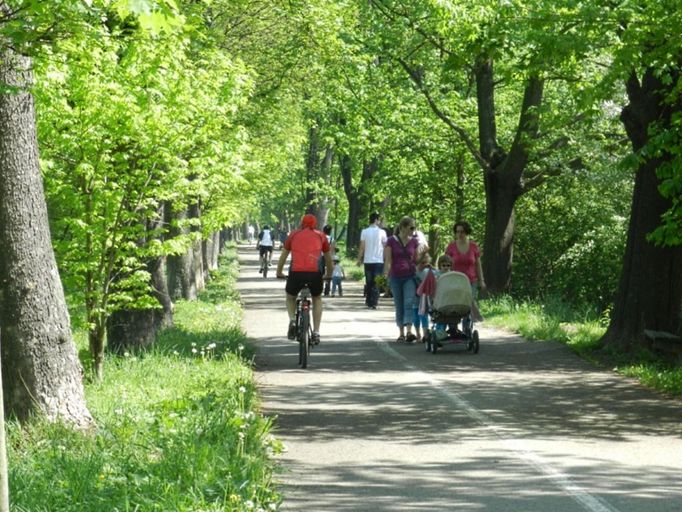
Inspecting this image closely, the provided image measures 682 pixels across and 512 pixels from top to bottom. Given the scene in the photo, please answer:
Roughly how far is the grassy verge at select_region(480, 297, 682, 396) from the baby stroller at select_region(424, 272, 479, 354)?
1625mm

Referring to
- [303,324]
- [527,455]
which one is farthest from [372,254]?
[527,455]

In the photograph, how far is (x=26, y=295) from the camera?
10.9 m

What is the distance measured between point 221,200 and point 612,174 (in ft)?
49.4

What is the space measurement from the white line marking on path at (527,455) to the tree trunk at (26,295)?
11.7 feet

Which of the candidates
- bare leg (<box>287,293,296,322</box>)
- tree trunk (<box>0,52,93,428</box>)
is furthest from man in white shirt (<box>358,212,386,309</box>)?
tree trunk (<box>0,52,93,428</box>)

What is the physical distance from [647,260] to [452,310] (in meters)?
2.78

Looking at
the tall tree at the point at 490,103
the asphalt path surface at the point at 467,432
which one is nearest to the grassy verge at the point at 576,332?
the asphalt path surface at the point at 467,432

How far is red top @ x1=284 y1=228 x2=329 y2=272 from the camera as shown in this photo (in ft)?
55.7

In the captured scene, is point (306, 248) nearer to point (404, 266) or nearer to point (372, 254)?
point (404, 266)

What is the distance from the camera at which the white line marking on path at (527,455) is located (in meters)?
8.36

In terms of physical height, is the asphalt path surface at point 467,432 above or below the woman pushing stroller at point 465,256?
below

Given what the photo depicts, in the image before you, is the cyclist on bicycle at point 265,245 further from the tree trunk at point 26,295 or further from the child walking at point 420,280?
the tree trunk at point 26,295

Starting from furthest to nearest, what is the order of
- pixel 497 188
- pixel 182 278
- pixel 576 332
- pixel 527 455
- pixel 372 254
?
pixel 182 278, pixel 372 254, pixel 497 188, pixel 576 332, pixel 527 455

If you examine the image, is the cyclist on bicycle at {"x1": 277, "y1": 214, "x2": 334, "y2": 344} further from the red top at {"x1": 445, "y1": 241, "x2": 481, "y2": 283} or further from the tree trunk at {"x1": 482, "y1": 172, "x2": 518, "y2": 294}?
the tree trunk at {"x1": 482, "y1": 172, "x2": 518, "y2": 294}
